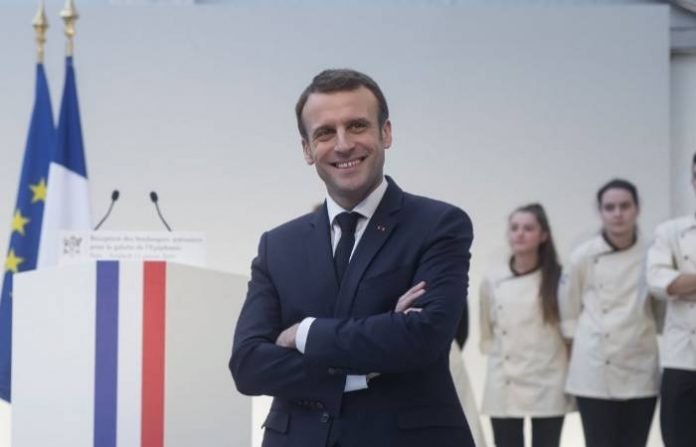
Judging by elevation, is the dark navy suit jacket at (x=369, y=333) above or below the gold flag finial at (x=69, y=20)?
below

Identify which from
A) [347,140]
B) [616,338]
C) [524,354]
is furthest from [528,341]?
[347,140]

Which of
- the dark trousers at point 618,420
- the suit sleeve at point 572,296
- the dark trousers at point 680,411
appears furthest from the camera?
the suit sleeve at point 572,296

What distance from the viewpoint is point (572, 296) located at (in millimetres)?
4516

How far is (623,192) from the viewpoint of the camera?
4.37 metres

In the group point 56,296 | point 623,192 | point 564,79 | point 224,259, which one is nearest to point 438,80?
point 564,79

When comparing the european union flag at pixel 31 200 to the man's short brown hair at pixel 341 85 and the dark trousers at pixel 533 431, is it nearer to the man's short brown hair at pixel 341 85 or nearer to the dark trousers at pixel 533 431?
the dark trousers at pixel 533 431

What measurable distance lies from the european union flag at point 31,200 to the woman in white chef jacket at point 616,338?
1984 mm

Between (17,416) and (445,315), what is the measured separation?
1.42 m

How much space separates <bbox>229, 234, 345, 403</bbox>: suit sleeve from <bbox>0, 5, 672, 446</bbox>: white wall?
401 cm

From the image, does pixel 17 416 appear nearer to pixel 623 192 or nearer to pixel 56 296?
pixel 56 296

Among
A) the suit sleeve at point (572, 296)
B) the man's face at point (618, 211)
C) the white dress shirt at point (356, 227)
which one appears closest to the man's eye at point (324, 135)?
the white dress shirt at point (356, 227)

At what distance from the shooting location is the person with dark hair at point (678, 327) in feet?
13.6

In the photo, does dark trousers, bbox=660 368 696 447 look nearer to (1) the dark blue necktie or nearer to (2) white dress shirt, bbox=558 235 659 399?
(2) white dress shirt, bbox=558 235 659 399

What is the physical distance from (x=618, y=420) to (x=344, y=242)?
9.03 ft
